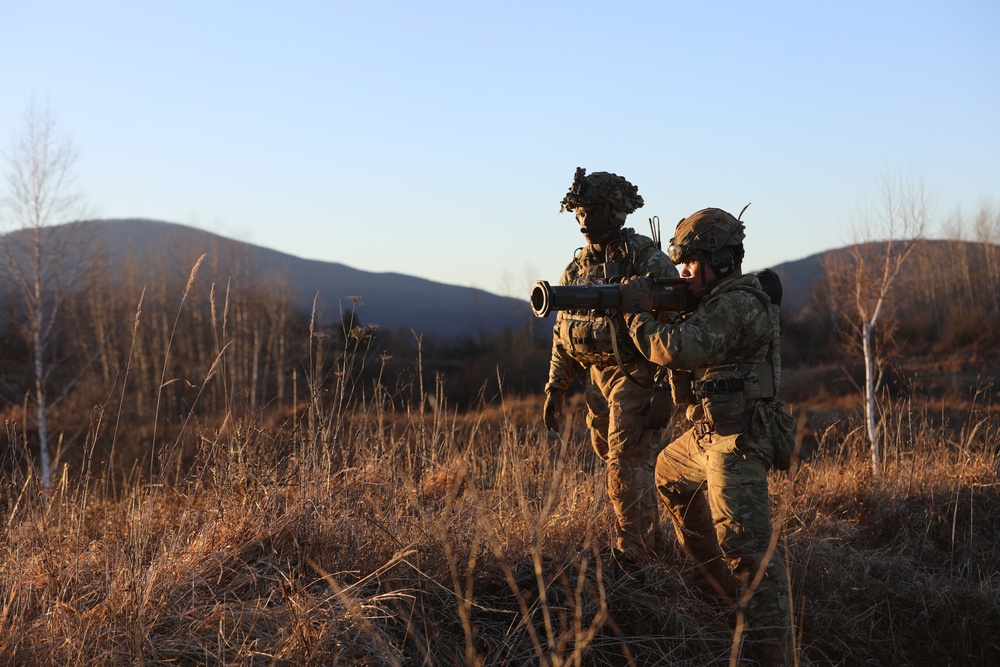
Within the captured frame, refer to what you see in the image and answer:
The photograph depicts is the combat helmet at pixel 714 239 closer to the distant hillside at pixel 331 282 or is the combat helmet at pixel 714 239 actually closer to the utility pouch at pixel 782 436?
the utility pouch at pixel 782 436

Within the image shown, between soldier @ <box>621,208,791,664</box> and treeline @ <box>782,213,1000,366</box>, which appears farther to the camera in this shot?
treeline @ <box>782,213,1000,366</box>

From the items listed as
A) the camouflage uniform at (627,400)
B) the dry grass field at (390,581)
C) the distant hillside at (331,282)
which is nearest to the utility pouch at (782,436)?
the dry grass field at (390,581)

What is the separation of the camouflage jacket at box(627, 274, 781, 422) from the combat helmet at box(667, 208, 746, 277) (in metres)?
0.12

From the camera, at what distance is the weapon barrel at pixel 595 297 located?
10.7 feet

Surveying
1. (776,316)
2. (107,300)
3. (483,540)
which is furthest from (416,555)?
(107,300)

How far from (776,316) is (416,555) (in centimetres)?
174

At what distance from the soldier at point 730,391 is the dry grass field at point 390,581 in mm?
205

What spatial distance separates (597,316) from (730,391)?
0.88m

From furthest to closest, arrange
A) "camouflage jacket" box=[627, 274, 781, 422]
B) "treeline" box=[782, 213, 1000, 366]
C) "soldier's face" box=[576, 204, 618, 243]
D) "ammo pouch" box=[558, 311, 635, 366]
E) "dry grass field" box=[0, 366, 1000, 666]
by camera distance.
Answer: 1. "treeline" box=[782, 213, 1000, 366]
2. "soldier's face" box=[576, 204, 618, 243]
3. "ammo pouch" box=[558, 311, 635, 366]
4. "camouflage jacket" box=[627, 274, 781, 422]
5. "dry grass field" box=[0, 366, 1000, 666]

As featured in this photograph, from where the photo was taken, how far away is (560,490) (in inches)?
181

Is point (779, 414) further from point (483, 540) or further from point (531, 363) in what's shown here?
point (531, 363)

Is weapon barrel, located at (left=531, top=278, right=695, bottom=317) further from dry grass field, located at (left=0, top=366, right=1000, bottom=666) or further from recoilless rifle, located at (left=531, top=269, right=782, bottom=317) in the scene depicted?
dry grass field, located at (left=0, top=366, right=1000, bottom=666)

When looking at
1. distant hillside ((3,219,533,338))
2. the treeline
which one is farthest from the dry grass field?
the treeline

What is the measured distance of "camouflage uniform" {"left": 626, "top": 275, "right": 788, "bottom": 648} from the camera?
3178mm
